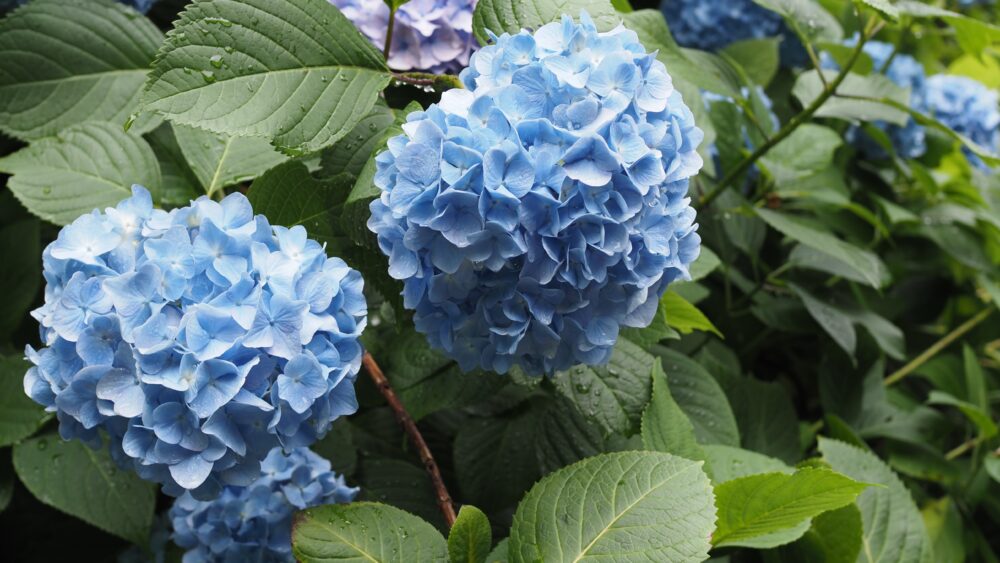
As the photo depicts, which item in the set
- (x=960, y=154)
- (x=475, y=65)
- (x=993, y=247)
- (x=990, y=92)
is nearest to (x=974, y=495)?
(x=993, y=247)

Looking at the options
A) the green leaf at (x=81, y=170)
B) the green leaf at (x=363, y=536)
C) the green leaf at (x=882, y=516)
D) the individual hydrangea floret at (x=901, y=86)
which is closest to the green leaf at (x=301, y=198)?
the green leaf at (x=81, y=170)

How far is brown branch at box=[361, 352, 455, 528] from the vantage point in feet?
3.64

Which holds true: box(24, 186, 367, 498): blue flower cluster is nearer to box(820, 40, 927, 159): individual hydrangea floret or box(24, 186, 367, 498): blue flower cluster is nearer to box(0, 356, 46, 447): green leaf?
box(0, 356, 46, 447): green leaf

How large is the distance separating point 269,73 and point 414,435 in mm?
480

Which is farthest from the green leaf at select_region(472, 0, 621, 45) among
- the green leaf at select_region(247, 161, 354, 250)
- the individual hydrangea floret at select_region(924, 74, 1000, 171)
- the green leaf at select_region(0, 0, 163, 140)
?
the individual hydrangea floret at select_region(924, 74, 1000, 171)

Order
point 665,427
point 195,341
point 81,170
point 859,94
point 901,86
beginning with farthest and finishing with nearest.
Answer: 1. point 901,86
2. point 859,94
3. point 81,170
4. point 665,427
5. point 195,341

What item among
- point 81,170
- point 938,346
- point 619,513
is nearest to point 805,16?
point 938,346

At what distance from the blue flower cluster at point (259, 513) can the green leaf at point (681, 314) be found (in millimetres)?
526

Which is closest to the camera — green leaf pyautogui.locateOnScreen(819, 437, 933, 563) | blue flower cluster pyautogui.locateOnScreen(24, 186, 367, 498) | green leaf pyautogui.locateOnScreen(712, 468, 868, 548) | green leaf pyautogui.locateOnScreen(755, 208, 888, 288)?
blue flower cluster pyautogui.locateOnScreen(24, 186, 367, 498)

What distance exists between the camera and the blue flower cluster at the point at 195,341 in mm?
903

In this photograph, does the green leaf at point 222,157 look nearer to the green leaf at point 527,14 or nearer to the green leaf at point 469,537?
the green leaf at point 527,14

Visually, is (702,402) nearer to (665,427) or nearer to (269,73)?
(665,427)

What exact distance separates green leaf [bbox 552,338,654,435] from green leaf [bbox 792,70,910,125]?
0.80 meters

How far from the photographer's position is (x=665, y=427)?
3.74 ft
